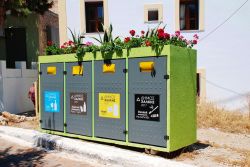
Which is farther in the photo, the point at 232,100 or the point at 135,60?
the point at 232,100

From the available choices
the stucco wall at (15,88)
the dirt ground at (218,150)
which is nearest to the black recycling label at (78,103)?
the dirt ground at (218,150)

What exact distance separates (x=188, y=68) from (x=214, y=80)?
7.31 m

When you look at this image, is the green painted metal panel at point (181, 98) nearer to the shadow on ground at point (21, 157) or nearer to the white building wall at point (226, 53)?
→ the shadow on ground at point (21, 157)

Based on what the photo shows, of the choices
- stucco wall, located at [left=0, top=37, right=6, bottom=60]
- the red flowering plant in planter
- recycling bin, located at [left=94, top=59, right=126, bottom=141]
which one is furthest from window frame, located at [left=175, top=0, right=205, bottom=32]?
stucco wall, located at [left=0, top=37, right=6, bottom=60]

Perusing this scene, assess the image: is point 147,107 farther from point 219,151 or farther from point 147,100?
point 219,151

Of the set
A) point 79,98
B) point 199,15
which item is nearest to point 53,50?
point 79,98

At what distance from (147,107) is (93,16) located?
30.6 feet

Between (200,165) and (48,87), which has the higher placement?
(48,87)

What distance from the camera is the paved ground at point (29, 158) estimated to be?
6.81 m

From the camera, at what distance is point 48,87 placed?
28.9ft

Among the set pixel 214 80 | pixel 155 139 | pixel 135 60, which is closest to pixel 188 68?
pixel 135 60

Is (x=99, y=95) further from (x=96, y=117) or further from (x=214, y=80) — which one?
(x=214, y=80)

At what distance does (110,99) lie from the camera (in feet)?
24.2

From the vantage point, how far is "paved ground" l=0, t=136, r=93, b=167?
6.81 m
